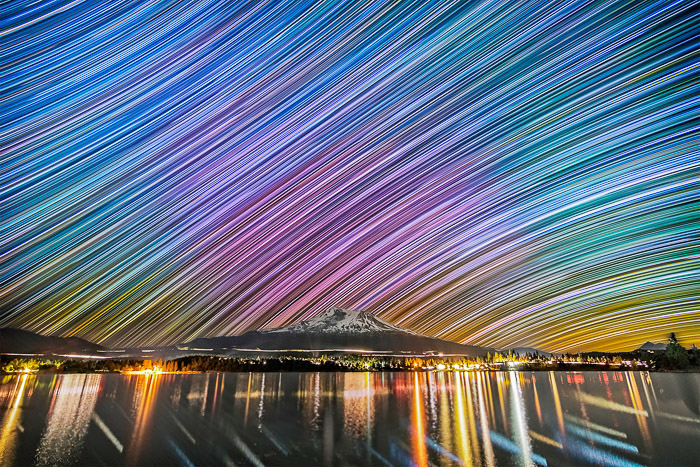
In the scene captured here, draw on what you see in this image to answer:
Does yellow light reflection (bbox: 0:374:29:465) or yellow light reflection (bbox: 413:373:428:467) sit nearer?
yellow light reflection (bbox: 0:374:29:465)

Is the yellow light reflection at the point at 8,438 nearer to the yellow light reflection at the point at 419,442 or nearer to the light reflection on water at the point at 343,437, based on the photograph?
the light reflection on water at the point at 343,437

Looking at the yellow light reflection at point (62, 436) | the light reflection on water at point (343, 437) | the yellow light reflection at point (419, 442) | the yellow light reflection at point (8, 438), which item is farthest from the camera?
the light reflection on water at point (343, 437)

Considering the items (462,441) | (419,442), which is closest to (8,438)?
(419,442)

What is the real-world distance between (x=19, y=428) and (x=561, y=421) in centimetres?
→ 2100

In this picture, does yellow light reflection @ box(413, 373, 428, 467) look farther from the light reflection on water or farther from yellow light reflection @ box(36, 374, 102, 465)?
yellow light reflection @ box(36, 374, 102, 465)

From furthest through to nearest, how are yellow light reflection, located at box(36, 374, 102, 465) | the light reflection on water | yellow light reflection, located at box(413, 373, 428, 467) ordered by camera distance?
the light reflection on water, yellow light reflection, located at box(413, 373, 428, 467), yellow light reflection, located at box(36, 374, 102, 465)

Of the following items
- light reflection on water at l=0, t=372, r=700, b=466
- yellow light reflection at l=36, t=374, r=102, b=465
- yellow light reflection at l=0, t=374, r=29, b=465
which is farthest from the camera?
light reflection on water at l=0, t=372, r=700, b=466

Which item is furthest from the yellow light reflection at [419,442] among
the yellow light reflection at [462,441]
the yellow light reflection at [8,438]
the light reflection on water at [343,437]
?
the yellow light reflection at [8,438]

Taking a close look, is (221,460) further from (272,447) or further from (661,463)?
(661,463)

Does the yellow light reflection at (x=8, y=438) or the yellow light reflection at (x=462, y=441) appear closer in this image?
the yellow light reflection at (x=8, y=438)

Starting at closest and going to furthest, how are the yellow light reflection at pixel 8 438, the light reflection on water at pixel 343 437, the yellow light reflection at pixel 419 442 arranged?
the yellow light reflection at pixel 8 438 → the yellow light reflection at pixel 419 442 → the light reflection on water at pixel 343 437

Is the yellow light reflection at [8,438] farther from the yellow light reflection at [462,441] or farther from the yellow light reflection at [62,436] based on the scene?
the yellow light reflection at [462,441]

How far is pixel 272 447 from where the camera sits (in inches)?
451

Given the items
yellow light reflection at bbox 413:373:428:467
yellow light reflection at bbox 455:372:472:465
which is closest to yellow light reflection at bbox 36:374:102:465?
yellow light reflection at bbox 413:373:428:467
